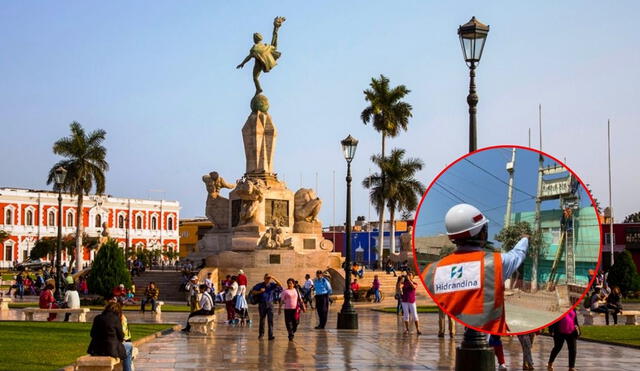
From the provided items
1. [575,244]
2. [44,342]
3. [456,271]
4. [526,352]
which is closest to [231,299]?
[44,342]

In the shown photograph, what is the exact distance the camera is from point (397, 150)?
64.5 m

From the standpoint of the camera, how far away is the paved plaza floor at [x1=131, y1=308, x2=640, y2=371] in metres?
14.2

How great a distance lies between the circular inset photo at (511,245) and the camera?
5.28 m

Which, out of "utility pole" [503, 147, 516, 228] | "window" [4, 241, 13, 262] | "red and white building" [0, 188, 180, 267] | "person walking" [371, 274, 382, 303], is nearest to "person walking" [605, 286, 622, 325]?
"person walking" [371, 274, 382, 303]

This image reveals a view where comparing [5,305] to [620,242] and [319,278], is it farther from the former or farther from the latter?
[620,242]

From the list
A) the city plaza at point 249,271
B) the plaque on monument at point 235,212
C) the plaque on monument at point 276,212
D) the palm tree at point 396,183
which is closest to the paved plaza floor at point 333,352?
the city plaza at point 249,271

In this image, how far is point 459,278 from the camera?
540 centimetres

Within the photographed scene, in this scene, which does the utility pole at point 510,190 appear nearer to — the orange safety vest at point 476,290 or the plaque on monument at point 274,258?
the orange safety vest at point 476,290

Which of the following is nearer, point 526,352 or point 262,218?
point 526,352

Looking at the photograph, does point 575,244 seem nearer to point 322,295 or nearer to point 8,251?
point 322,295

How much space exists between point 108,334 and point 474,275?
730cm

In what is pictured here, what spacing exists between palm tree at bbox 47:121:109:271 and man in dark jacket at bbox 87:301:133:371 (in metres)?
52.7

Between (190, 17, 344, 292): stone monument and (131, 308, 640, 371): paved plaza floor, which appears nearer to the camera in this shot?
(131, 308, 640, 371): paved plaza floor

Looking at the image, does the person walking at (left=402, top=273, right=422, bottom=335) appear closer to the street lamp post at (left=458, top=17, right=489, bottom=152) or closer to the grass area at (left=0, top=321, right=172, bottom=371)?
the grass area at (left=0, top=321, right=172, bottom=371)
